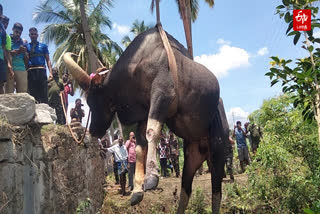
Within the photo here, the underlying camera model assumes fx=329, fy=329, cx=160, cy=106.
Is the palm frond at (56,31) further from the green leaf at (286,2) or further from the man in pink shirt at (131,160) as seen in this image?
the green leaf at (286,2)

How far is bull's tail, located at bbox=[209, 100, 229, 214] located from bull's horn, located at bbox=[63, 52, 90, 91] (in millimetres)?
1436

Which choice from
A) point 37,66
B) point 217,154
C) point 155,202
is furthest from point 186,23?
point 155,202

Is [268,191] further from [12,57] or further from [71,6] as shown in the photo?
[71,6]

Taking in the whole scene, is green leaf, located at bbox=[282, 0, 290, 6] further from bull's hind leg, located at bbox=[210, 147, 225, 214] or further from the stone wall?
the stone wall

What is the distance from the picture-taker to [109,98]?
3.37m

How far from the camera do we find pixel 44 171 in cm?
544

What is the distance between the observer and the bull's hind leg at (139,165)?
8.45 ft

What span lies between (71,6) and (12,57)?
16759 millimetres

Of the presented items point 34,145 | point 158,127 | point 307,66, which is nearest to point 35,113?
point 34,145

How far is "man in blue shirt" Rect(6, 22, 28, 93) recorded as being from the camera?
607 cm

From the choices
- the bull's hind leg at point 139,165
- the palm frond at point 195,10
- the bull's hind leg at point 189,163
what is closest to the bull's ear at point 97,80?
the bull's hind leg at point 139,165

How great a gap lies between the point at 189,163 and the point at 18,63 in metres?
3.88

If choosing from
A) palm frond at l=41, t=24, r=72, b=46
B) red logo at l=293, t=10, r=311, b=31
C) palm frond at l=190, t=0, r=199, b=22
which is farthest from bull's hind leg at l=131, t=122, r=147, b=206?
palm frond at l=41, t=24, r=72, b=46

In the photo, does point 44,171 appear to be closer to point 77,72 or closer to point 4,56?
point 4,56
